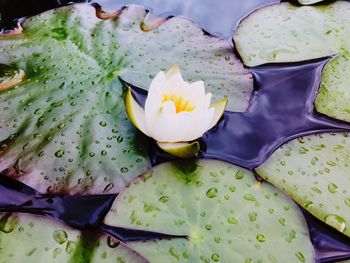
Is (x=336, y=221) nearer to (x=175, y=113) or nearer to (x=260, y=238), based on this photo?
(x=260, y=238)

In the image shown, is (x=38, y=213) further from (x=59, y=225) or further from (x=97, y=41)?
(x=97, y=41)

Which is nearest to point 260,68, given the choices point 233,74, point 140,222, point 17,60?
point 233,74

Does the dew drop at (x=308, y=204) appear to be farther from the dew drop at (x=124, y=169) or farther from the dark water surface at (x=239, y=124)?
the dew drop at (x=124, y=169)

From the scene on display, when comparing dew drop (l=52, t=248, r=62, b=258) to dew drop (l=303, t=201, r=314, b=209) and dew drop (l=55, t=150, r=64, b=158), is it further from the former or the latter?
dew drop (l=303, t=201, r=314, b=209)

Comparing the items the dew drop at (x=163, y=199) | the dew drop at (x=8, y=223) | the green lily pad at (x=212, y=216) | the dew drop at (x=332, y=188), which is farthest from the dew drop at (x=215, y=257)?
the dew drop at (x=8, y=223)

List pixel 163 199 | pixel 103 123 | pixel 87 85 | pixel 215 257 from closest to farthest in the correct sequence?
pixel 215 257 < pixel 163 199 < pixel 103 123 < pixel 87 85

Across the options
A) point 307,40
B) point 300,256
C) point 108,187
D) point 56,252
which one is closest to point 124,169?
point 108,187
